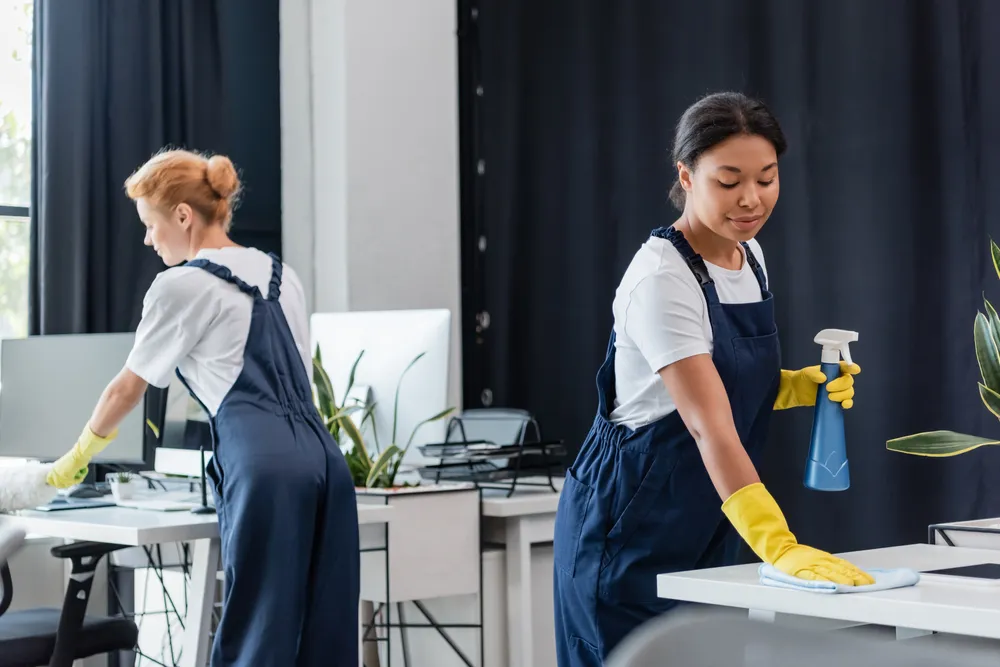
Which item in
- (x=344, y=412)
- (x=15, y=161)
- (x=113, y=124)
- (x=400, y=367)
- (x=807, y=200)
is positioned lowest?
(x=344, y=412)

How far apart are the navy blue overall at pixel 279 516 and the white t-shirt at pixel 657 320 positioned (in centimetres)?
81

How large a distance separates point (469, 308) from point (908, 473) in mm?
1932

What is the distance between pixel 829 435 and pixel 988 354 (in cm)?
42

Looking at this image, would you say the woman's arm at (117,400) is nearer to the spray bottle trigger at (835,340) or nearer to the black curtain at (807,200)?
the spray bottle trigger at (835,340)

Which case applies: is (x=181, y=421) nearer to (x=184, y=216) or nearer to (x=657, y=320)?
(x=184, y=216)

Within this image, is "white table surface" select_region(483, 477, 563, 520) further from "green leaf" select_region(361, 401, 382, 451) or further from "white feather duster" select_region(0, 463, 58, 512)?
"white feather duster" select_region(0, 463, 58, 512)

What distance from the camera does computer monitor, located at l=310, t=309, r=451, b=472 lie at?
286 cm

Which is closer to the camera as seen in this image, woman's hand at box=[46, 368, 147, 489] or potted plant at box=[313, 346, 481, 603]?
woman's hand at box=[46, 368, 147, 489]

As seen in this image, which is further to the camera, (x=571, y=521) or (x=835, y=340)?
(x=571, y=521)

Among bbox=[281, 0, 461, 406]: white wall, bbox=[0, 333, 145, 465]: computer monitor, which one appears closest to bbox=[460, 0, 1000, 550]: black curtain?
bbox=[281, 0, 461, 406]: white wall

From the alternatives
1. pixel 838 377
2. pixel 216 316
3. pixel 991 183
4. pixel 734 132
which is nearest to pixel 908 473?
pixel 991 183

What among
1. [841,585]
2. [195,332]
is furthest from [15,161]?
[841,585]

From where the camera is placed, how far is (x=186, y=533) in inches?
96.0

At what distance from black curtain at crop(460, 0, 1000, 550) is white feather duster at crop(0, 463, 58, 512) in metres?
1.82
